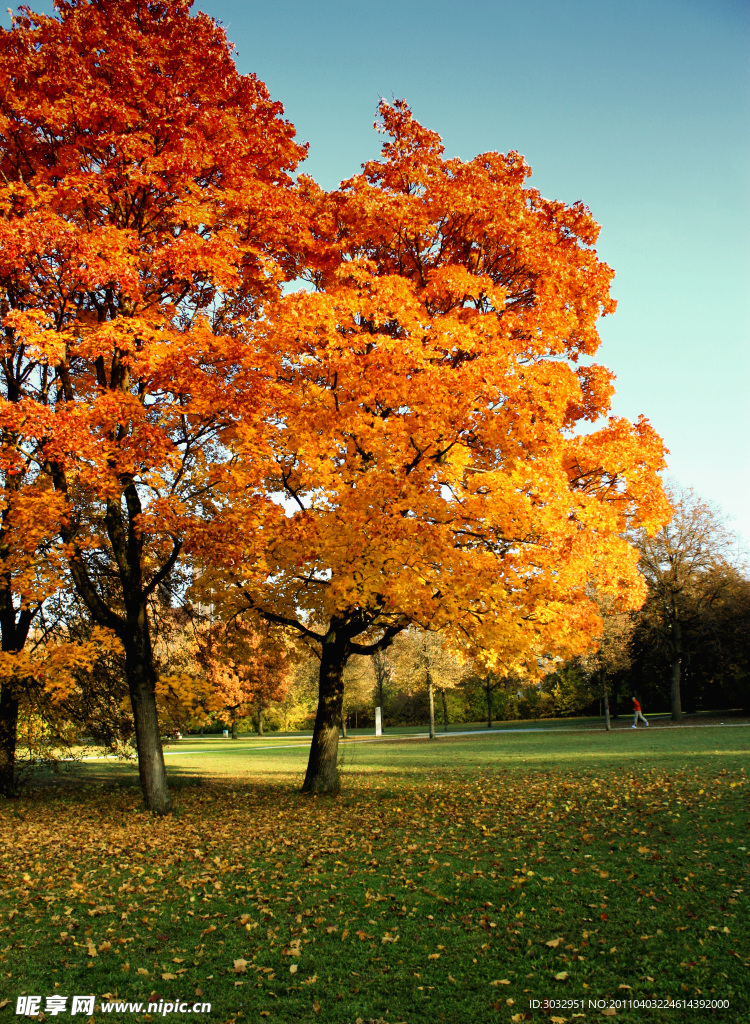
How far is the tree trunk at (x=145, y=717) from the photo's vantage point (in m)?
12.3

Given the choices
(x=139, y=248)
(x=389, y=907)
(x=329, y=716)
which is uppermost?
(x=139, y=248)

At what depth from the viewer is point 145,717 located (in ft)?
40.4

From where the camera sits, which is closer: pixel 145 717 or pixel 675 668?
pixel 145 717

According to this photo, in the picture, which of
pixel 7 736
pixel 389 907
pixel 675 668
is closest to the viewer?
pixel 389 907

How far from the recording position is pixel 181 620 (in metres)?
17.5

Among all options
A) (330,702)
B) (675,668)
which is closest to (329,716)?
(330,702)

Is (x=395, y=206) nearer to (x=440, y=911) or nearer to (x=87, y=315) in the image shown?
(x=87, y=315)

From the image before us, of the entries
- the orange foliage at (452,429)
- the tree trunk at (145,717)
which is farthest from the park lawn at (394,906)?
the orange foliage at (452,429)

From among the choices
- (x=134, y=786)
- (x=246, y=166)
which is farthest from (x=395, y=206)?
(x=134, y=786)

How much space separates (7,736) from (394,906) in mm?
12417

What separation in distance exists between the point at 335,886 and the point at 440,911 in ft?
4.91

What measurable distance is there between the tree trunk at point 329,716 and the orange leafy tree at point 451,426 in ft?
4.13

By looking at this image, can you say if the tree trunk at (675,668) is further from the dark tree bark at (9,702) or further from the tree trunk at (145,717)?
the dark tree bark at (9,702)

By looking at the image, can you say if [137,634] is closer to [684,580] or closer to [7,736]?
[7,736]
